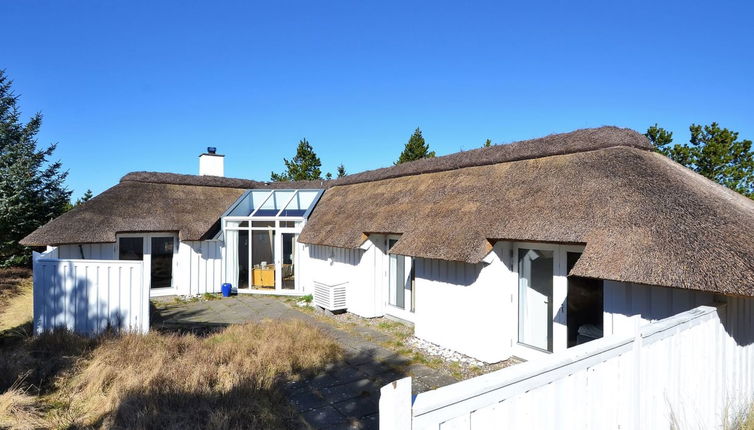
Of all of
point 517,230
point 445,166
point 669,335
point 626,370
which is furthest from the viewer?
point 445,166

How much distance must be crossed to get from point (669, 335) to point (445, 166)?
7164 mm

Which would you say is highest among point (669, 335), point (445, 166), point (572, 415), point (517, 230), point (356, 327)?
point (445, 166)

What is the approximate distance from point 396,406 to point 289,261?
1263 cm

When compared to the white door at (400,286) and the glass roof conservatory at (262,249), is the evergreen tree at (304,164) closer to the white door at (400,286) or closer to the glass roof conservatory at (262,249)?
the glass roof conservatory at (262,249)

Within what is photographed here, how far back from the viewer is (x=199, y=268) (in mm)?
14008

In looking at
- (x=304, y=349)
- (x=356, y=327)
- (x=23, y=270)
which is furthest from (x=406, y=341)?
(x=23, y=270)

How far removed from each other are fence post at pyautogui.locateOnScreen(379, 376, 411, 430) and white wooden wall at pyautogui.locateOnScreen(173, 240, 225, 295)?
533 inches

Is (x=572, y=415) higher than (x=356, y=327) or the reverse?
higher

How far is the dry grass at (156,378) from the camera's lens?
435 cm

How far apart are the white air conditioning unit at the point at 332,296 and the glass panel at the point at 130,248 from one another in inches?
269

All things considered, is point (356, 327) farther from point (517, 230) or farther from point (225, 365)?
point (517, 230)

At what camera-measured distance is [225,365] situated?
588 cm

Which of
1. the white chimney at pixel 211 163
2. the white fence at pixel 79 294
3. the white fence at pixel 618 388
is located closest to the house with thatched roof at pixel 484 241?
the white fence at pixel 618 388

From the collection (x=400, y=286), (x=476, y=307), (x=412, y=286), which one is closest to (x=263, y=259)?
(x=400, y=286)
